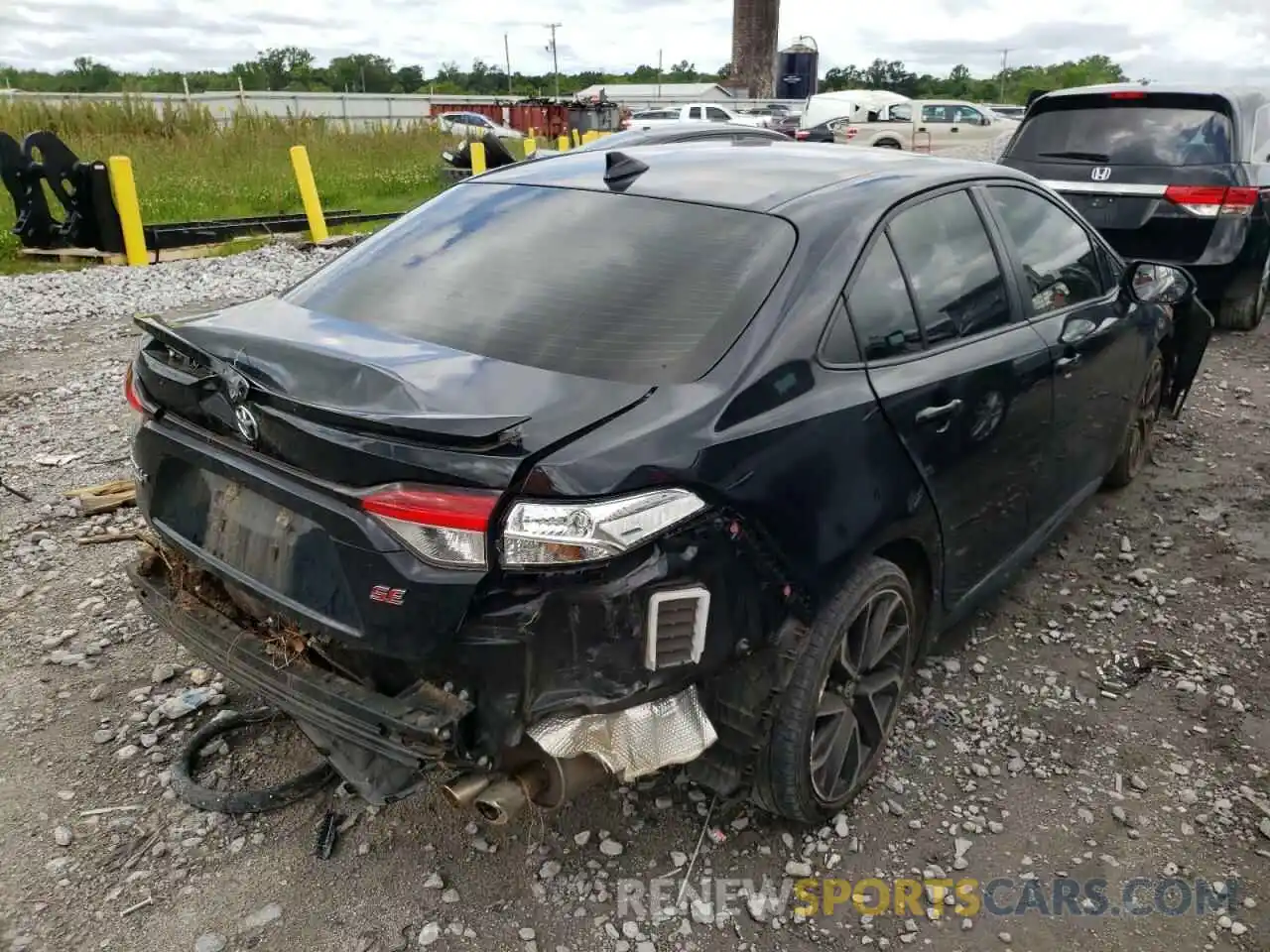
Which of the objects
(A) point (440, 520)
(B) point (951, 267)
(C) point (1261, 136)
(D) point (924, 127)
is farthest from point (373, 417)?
(D) point (924, 127)

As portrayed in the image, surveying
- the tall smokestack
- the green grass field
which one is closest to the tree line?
the tall smokestack

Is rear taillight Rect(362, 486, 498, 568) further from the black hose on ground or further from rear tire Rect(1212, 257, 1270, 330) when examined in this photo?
rear tire Rect(1212, 257, 1270, 330)

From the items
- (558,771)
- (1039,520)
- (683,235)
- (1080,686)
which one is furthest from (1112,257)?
(558,771)

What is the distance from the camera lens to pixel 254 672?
2332mm

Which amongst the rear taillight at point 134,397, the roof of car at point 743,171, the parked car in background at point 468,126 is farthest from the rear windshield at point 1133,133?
the parked car in background at point 468,126

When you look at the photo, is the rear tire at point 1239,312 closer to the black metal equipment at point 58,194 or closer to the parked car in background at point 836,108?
the black metal equipment at point 58,194

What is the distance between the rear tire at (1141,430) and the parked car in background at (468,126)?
21.4 m

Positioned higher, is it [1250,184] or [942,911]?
[1250,184]

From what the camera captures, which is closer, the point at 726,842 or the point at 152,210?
the point at 726,842

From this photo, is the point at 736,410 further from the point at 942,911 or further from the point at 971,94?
the point at 971,94

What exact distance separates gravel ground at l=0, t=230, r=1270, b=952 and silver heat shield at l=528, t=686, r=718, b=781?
0.52m

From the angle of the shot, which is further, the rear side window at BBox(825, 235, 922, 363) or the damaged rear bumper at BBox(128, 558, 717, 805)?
the rear side window at BBox(825, 235, 922, 363)

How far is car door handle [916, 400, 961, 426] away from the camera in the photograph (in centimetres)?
261

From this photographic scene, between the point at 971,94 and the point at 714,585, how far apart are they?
89388 millimetres
